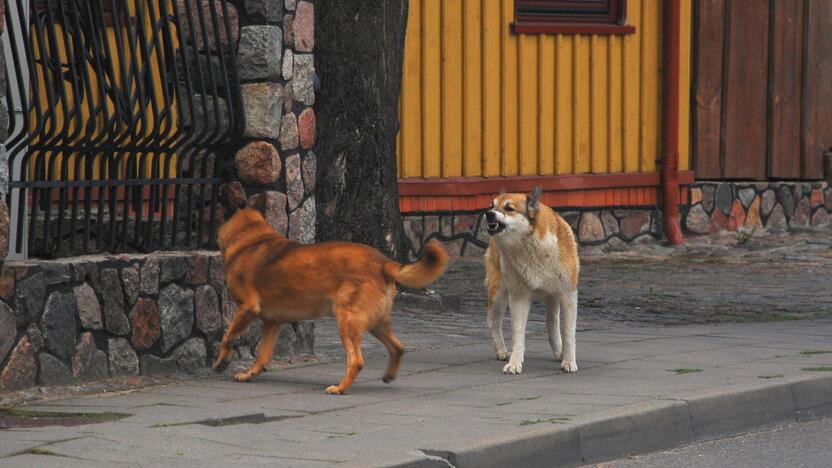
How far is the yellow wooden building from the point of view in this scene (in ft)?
55.4

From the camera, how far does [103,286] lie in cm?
871

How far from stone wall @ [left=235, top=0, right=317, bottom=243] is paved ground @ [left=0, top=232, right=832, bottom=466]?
105 cm

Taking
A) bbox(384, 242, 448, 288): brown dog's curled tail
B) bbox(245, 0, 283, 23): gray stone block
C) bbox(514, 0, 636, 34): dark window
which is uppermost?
bbox(514, 0, 636, 34): dark window

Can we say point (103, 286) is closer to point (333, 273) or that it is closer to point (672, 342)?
point (333, 273)

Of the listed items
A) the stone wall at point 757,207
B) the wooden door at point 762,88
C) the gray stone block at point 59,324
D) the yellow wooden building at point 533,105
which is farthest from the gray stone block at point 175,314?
the wooden door at point 762,88

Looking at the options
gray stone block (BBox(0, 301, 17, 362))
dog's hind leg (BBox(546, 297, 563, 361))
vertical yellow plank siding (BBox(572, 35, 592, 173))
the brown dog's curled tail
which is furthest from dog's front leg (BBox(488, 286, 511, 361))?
vertical yellow plank siding (BBox(572, 35, 592, 173))

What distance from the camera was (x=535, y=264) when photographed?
30.6ft

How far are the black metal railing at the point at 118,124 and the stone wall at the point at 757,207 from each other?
32.9 feet

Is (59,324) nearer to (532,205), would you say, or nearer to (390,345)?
(390,345)

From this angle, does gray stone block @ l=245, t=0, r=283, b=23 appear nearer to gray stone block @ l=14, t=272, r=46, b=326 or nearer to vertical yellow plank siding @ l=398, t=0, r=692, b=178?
gray stone block @ l=14, t=272, r=46, b=326

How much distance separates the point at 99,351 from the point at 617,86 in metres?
10.8

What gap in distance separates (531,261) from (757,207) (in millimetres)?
11010

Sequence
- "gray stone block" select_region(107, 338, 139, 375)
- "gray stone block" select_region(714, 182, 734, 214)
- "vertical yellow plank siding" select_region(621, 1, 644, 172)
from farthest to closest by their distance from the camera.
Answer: "gray stone block" select_region(714, 182, 734, 214)
"vertical yellow plank siding" select_region(621, 1, 644, 172)
"gray stone block" select_region(107, 338, 139, 375)

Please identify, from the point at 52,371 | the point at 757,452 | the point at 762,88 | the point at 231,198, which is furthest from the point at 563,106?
the point at 757,452
